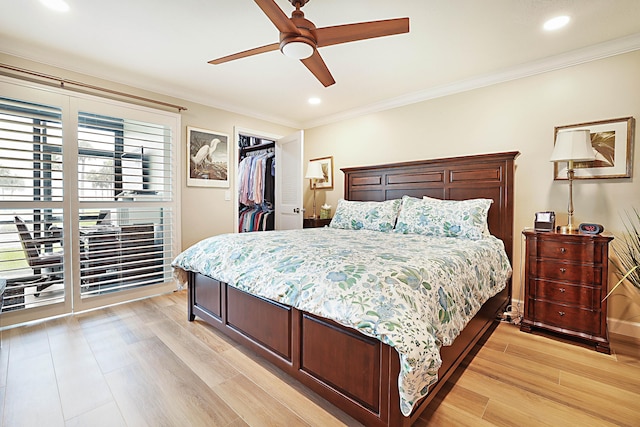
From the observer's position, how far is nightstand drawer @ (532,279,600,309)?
226 cm

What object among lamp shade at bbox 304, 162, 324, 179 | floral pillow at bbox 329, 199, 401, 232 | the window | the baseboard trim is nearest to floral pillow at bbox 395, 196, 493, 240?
floral pillow at bbox 329, 199, 401, 232

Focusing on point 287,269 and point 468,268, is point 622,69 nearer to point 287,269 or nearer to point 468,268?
point 468,268

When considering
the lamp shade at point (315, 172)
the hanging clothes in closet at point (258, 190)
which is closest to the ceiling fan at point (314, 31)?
the lamp shade at point (315, 172)

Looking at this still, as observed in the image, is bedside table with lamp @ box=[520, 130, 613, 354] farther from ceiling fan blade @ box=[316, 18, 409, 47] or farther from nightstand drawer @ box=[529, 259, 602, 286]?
ceiling fan blade @ box=[316, 18, 409, 47]

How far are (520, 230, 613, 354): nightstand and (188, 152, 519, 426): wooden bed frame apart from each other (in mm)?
309

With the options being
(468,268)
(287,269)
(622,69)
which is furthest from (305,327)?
(622,69)

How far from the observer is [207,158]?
3.89m

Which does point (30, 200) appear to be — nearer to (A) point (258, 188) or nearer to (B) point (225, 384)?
(B) point (225, 384)

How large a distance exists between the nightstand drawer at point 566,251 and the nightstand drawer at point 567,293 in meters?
0.22

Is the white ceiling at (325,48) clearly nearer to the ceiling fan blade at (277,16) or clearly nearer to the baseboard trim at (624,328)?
the ceiling fan blade at (277,16)

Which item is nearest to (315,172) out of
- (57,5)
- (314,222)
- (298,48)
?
(314,222)

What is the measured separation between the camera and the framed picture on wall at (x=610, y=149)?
8.01 feet

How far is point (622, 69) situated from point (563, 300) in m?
2.03

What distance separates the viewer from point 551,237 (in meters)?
2.42
